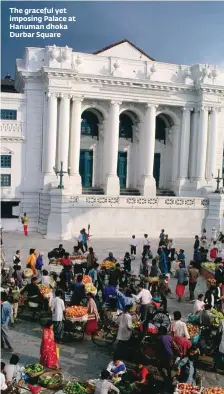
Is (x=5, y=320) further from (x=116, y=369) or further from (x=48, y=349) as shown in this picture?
(x=116, y=369)

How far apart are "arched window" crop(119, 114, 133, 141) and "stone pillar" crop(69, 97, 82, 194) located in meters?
6.15

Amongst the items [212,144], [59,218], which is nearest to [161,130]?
[212,144]

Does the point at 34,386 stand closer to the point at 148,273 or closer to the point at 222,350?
the point at 222,350

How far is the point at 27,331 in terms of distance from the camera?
44.3ft

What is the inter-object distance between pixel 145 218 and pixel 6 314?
2360 cm

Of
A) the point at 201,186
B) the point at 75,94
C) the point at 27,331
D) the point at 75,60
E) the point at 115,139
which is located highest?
the point at 75,60

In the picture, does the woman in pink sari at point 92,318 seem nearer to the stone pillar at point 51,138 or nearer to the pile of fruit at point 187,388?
the pile of fruit at point 187,388

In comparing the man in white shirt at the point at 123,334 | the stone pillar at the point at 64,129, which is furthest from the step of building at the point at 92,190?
the man in white shirt at the point at 123,334

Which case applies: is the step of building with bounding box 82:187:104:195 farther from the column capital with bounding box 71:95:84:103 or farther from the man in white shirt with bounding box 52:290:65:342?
the man in white shirt with bounding box 52:290:65:342

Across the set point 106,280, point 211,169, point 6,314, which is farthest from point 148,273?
point 211,169

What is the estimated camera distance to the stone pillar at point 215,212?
35969 mm

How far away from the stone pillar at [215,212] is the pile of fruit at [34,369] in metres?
27.1

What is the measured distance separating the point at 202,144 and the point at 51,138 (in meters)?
14.4

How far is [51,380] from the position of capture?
1013 centimetres
